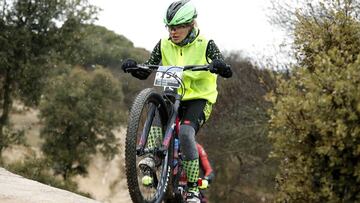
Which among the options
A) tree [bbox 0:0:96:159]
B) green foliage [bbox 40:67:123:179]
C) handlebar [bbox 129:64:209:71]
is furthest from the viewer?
green foliage [bbox 40:67:123:179]

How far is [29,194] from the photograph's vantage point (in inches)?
242

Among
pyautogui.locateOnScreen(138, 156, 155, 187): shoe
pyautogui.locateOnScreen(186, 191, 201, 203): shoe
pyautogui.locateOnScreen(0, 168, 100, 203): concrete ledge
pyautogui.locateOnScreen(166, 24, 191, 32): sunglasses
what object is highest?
pyautogui.locateOnScreen(166, 24, 191, 32): sunglasses

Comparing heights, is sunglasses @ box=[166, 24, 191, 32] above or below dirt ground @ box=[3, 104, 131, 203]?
Answer: above

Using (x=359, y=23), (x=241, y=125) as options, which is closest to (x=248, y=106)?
(x=241, y=125)

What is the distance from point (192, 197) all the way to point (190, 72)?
51.8 inches

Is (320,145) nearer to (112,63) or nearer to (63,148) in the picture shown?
(63,148)

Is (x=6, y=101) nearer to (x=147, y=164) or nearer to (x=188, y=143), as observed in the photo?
(x=188, y=143)

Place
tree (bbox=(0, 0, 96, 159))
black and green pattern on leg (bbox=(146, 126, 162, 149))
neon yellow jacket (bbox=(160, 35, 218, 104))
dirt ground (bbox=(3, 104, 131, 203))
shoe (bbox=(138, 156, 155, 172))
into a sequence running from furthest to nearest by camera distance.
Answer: dirt ground (bbox=(3, 104, 131, 203)) < tree (bbox=(0, 0, 96, 159)) < neon yellow jacket (bbox=(160, 35, 218, 104)) < black and green pattern on leg (bbox=(146, 126, 162, 149)) < shoe (bbox=(138, 156, 155, 172))

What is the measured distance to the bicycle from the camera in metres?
4.70

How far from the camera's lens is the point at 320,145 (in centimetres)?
580

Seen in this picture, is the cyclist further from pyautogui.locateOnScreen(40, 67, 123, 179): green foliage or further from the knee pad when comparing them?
pyautogui.locateOnScreen(40, 67, 123, 179): green foliage

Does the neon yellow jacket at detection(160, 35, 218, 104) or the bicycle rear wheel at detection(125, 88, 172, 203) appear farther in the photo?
the neon yellow jacket at detection(160, 35, 218, 104)

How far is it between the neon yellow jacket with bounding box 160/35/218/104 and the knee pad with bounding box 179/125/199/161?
1.25 ft

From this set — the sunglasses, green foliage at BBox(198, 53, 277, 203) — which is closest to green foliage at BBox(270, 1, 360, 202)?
the sunglasses
